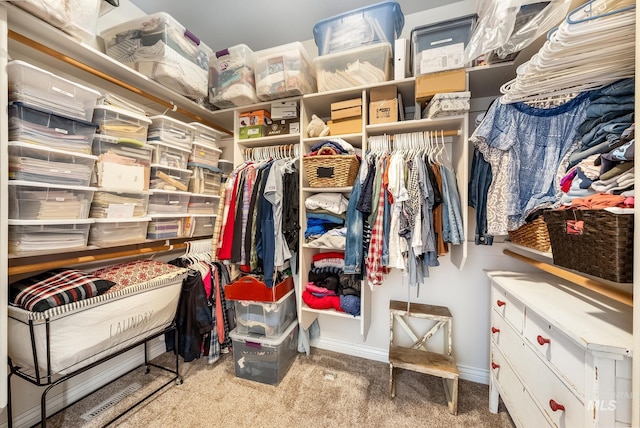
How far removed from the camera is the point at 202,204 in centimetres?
205

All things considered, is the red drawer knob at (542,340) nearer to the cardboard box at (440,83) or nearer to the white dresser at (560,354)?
the white dresser at (560,354)

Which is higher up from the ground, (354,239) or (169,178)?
(169,178)

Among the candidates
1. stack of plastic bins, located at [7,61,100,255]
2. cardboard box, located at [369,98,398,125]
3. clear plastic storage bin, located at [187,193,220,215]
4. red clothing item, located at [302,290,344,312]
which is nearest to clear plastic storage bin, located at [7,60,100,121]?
stack of plastic bins, located at [7,61,100,255]

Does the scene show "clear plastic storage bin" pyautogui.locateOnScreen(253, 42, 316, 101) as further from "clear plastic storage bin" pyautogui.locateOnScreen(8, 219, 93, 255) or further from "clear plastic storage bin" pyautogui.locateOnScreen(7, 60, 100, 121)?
"clear plastic storage bin" pyautogui.locateOnScreen(8, 219, 93, 255)

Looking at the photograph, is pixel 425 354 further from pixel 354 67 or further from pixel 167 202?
pixel 167 202

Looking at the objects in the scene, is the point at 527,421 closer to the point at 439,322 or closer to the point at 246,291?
the point at 439,322

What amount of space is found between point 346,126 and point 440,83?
61 cm

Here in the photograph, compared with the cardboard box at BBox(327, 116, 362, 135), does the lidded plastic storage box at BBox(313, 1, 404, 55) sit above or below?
above

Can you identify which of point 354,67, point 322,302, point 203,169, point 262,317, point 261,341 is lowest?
point 261,341

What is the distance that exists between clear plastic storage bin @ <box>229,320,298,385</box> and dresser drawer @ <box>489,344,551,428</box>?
131cm

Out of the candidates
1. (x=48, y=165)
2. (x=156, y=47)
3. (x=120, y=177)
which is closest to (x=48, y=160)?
(x=48, y=165)

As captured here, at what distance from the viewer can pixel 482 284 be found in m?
1.78

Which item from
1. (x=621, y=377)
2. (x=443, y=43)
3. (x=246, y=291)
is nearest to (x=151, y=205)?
(x=246, y=291)

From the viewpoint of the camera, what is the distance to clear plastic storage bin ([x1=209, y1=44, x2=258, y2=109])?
1.80 m
